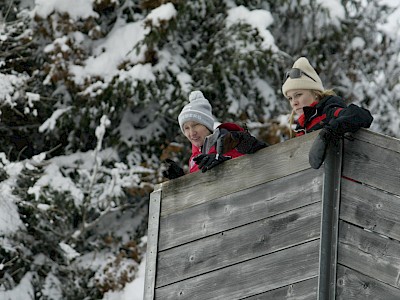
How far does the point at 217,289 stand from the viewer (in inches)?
248

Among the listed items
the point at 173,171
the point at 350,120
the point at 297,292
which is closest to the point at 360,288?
the point at 297,292

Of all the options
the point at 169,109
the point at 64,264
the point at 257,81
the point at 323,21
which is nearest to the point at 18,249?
the point at 64,264

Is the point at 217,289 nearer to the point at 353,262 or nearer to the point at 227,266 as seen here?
the point at 227,266

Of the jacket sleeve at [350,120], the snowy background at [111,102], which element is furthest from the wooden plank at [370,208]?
the snowy background at [111,102]

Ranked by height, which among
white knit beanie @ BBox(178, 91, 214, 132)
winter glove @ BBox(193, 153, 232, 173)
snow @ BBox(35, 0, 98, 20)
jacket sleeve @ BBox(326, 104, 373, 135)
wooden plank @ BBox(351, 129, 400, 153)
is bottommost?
snow @ BBox(35, 0, 98, 20)

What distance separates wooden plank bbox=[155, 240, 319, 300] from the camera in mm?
5867

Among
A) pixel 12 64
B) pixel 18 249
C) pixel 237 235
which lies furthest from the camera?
pixel 12 64

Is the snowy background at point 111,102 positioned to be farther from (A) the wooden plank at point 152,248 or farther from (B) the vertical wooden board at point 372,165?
(B) the vertical wooden board at point 372,165

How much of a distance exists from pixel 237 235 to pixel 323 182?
2.06 ft

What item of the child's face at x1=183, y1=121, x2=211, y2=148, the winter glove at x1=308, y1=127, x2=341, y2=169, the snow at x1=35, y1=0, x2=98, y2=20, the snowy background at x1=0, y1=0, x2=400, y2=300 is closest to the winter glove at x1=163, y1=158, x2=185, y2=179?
the child's face at x1=183, y1=121, x2=211, y2=148

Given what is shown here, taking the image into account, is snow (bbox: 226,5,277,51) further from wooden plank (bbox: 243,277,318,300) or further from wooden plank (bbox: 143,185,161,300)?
wooden plank (bbox: 243,277,318,300)

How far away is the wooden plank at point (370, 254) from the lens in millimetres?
5586

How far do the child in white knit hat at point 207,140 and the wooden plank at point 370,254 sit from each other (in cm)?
76

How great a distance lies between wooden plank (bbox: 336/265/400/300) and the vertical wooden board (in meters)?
0.41
